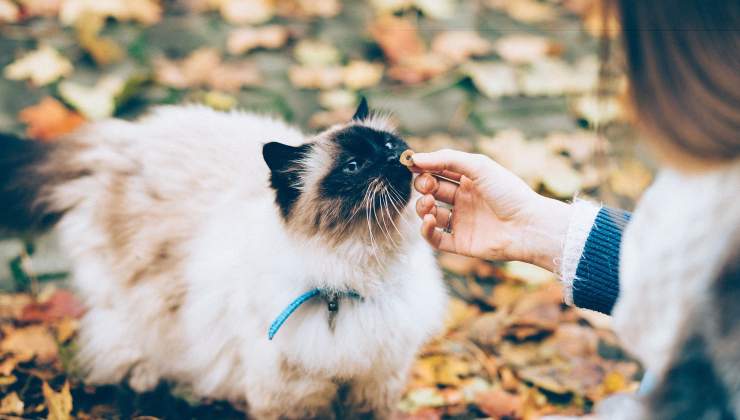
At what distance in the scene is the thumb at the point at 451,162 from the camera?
1823 millimetres

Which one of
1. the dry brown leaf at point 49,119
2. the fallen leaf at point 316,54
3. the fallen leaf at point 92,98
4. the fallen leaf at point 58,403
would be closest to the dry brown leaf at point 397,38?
the fallen leaf at point 316,54

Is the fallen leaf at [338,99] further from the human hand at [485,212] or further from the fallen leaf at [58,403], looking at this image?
the fallen leaf at [58,403]

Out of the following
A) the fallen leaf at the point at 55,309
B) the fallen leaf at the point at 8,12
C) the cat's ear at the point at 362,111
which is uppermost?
the fallen leaf at the point at 8,12

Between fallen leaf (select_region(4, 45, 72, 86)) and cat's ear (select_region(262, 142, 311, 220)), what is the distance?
2.04m

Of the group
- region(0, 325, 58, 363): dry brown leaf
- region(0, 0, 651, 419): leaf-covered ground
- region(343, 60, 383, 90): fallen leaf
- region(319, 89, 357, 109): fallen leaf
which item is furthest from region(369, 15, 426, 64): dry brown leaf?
region(0, 325, 58, 363): dry brown leaf

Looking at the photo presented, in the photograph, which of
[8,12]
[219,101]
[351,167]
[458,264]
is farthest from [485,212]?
[8,12]

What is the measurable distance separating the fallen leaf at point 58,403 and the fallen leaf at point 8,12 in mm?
2262

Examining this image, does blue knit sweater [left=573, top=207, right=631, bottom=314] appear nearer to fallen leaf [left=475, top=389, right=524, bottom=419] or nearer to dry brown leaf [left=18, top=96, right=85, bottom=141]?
fallen leaf [left=475, top=389, right=524, bottom=419]

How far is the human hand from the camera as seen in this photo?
6.06 ft

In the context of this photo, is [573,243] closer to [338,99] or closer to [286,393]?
[286,393]

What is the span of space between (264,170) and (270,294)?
0.48 metres

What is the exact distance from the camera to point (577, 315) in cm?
266

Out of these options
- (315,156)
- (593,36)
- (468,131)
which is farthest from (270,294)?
(593,36)

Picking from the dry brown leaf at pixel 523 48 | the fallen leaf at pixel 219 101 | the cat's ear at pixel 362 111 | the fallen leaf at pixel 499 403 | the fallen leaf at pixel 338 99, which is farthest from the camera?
the dry brown leaf at pixel 523 48
